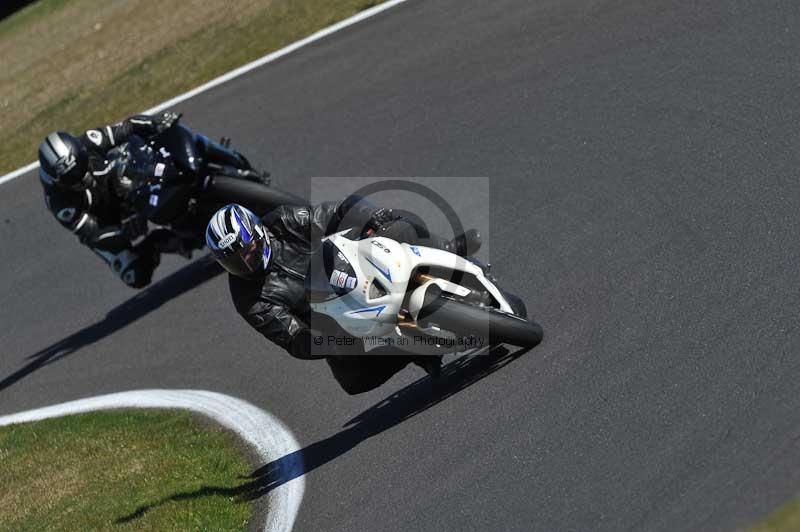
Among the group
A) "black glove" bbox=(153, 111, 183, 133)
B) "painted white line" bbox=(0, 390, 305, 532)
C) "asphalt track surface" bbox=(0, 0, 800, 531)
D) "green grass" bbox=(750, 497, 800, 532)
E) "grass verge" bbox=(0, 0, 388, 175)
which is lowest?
"painted white line" bbox=(0, 390, 305, 532)

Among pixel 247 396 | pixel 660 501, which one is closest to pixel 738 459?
pixel 660 501

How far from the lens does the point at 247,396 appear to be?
29.6 ft

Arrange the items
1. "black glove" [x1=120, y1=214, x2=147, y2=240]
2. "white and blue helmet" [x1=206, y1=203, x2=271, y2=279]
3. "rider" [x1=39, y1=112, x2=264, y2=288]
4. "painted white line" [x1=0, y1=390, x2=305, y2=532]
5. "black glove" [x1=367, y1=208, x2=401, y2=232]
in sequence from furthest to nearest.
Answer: "black glove" [x1=120, y1=214, x2=147, y2=240]
"rider" [x1=39, y1=112, x2=264, y2=288]
"painted white line" [x1=0, y1=390, x2=305, y2=532]
"black glove" [x1=367, y1=208, x2=401, y2=232]
"white and blue helmet" [x1=206, y1=203, x2=271, y2=279]

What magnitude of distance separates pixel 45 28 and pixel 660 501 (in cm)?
1925

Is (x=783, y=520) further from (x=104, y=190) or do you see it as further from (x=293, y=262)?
(x=104, y=190)

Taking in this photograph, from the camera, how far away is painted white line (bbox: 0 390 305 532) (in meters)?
7.17

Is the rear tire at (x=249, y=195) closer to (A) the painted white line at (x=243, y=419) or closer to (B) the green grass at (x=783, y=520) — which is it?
(A) the painted white line at (x=243, y=419)

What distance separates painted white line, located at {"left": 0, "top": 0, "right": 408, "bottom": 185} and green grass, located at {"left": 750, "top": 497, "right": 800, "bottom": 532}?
34.1 ft

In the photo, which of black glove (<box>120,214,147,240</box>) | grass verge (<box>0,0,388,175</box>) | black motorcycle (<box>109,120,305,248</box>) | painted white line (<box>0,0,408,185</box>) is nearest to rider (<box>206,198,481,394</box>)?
black motorcycle (<box>109,120,305,248</box>)

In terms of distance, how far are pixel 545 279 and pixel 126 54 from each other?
1181cm

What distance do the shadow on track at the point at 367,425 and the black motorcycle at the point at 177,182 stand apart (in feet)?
9.96

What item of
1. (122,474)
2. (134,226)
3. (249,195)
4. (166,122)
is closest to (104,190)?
(134,226)

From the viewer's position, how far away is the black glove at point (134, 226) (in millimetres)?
10766

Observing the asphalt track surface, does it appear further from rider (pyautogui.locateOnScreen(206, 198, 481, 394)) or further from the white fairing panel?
the white fairing panel
